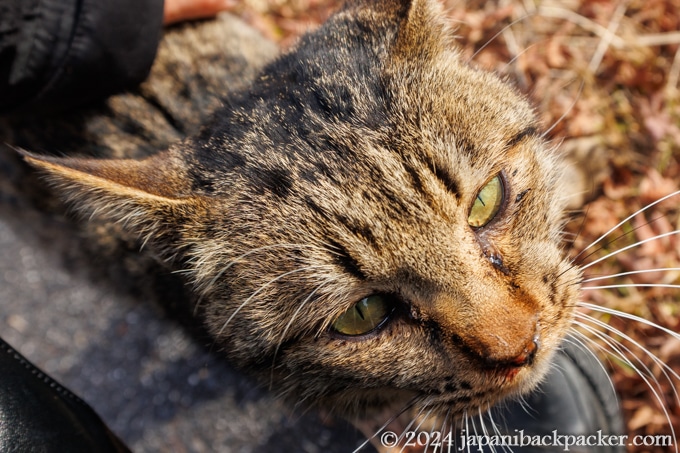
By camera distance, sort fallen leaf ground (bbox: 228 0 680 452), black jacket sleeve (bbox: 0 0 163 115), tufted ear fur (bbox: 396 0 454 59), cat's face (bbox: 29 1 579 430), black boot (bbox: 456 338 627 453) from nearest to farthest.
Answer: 1. cat's face (bbox: 29 1 579 430)
2. tufted ear fur (bbox: 396 0 454 59)
3. black jacket sleeve (bbox: 0 0 163 115)
4. black boot (bbox: 456 338 627 453)
5. fallen leaf ground (bbox: 228 0 680 452)

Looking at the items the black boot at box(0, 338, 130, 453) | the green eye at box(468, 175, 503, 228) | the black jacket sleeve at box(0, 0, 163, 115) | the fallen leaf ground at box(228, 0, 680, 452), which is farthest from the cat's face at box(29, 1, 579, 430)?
the fallen leaf ground at box(228, 0, 680, 452)

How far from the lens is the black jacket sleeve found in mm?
2256

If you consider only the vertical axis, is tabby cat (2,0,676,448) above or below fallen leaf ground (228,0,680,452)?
below

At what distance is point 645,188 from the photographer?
3.05 m

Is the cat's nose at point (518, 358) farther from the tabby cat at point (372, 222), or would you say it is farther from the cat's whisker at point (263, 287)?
the cat's whisker at point (263, 287)

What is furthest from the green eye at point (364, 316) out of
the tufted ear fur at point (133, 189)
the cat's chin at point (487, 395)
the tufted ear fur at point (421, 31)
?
the tufted ear fur at point (421, 31)

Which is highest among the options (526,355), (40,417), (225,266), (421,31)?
(421,31)

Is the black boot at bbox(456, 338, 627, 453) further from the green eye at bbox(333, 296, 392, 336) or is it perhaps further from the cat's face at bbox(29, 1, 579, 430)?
the green eye at bbox(333, 296, 392, 336)

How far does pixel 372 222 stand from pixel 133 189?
2.36 ft

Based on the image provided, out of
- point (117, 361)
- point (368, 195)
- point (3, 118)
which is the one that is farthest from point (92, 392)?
point (368, 195)

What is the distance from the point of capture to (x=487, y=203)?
1.73m

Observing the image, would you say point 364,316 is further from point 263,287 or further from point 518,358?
point 518,358

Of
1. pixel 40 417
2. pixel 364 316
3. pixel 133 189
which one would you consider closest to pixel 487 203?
pixel 364 316

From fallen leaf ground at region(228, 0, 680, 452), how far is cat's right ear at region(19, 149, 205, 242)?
1497mm
